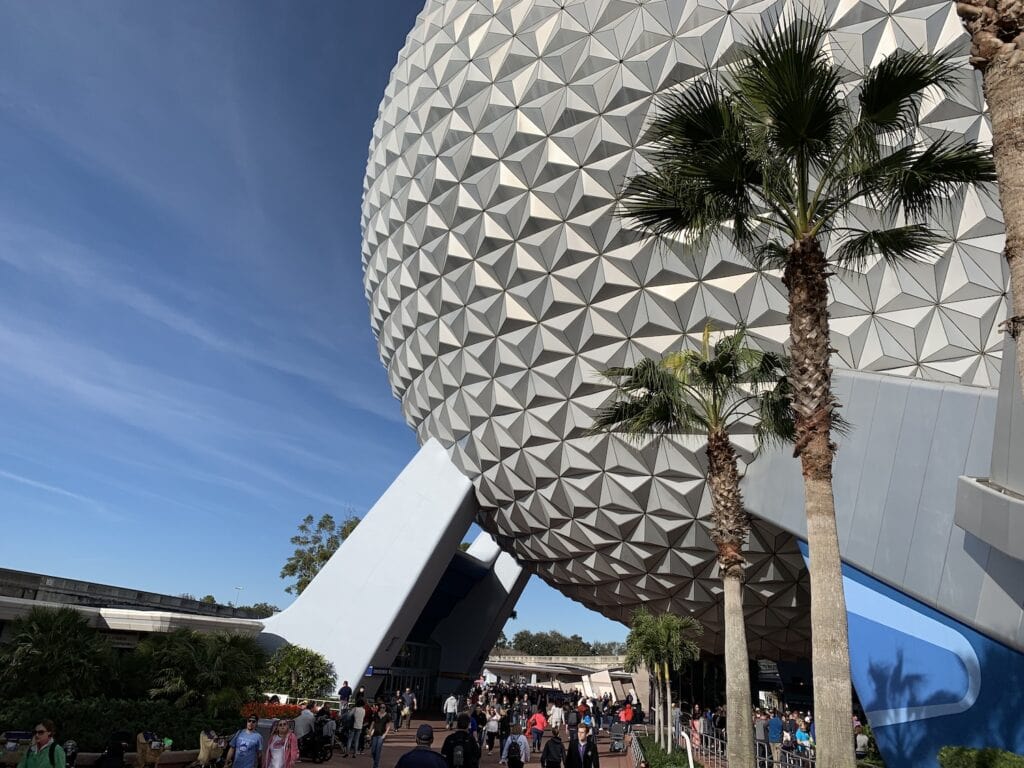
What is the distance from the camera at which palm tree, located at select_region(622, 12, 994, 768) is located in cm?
540

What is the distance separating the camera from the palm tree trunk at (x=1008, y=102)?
3375 millimetres

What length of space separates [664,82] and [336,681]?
16.2 metres

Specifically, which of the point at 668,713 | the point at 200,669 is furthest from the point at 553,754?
the point at 200,669

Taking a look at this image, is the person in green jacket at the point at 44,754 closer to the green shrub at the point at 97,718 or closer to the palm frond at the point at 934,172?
the green shrub at the point at 97,718

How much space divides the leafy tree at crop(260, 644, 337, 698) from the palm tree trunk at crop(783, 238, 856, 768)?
46.6 feet

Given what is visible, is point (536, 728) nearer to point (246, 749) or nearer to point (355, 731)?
point (355, 731)

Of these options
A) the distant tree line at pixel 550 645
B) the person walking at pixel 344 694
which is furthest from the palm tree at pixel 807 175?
the distant tree line at pixel 550 645

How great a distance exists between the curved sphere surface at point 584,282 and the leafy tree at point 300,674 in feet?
20.0

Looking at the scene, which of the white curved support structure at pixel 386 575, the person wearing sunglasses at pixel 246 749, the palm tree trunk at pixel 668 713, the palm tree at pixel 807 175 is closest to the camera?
the palm tree at pixel 807 175

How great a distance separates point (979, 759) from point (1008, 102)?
298 inches

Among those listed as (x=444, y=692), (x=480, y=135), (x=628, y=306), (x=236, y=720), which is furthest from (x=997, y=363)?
(x=444, y=692)

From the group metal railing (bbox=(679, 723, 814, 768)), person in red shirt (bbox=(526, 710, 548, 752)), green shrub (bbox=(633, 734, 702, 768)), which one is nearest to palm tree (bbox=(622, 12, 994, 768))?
metal railing (bbox=(679, 723, 814, 768))

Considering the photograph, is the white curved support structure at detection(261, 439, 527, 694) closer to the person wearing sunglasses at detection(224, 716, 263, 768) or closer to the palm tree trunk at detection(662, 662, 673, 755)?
the palm tree trunk at detection(662, 662, 673, 755)

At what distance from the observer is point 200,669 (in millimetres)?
13742
